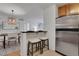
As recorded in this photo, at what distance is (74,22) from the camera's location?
199cm

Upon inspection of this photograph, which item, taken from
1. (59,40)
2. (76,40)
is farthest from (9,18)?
(76,40)

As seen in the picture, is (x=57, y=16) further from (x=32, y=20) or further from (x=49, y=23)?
(x=32, y=20)

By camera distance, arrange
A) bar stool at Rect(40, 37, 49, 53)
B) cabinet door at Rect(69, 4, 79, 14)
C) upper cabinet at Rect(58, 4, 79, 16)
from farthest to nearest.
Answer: bar stool at Rect(40, 37, 49, 53) < upper cabinet at Rect(58, 4, 79, 16) < cabinet door at Rect(69, 4, 79, 14)

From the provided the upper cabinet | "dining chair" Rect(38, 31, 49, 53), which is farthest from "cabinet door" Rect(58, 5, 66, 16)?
"dining chair" Rect(38, 31, 49, 53)

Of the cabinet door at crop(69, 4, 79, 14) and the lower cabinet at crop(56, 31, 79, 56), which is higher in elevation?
the cabinet door at crop(69, 4, 79, 14)

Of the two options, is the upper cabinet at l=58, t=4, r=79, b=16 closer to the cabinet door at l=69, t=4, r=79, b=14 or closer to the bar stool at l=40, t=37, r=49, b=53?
the cabinet door at l=69, t=4, r=79, b=14

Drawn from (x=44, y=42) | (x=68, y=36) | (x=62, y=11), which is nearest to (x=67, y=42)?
(x=68, y=36)

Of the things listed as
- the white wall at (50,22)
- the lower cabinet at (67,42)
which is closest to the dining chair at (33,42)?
the white wall at (50,22)

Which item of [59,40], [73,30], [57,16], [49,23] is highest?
[57,16]

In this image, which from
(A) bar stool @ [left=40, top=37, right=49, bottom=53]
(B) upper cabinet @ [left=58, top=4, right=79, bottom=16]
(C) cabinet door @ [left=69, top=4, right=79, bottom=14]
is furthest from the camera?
(A) bar stool @ [left=40, top=37, right=49, bottom=53]

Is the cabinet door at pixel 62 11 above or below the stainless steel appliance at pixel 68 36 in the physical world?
above

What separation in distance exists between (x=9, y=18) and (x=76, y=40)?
5.16 ft

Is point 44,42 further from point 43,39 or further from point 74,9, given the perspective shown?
point 74,9

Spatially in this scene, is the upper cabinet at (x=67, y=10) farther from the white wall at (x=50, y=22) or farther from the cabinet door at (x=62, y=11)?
the white wall at (x=50, y=22)
